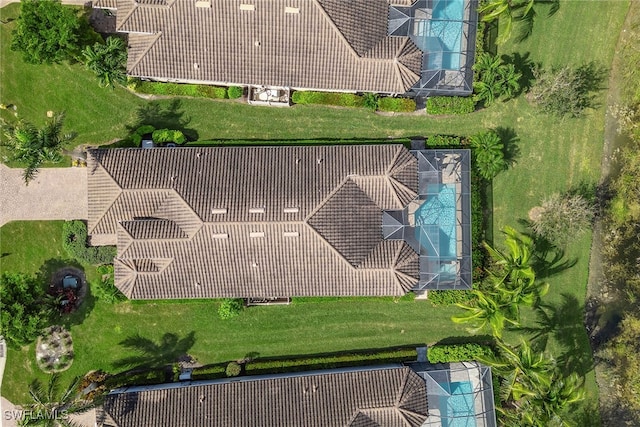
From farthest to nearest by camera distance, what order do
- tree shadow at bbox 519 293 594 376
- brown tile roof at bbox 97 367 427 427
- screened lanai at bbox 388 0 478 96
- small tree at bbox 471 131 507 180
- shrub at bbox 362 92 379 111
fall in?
tree shadow at bbox 519 293 594 376, shrub at bbox 362 92 379 111, screened lanai at bbox 388 0 478 96, small tree at bbox 471 131 507 180, brown tile roof at bbox 97 367 427 427

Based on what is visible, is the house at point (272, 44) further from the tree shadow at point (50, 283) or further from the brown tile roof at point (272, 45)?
the tree shadow at point (50, 283)

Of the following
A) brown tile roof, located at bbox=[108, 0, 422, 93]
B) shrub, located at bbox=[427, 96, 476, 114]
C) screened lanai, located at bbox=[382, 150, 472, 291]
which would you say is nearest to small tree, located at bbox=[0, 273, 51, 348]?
brown tile roof, located at bbox=[108, 0, 422, 93]

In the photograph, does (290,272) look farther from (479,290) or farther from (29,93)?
(29,93)

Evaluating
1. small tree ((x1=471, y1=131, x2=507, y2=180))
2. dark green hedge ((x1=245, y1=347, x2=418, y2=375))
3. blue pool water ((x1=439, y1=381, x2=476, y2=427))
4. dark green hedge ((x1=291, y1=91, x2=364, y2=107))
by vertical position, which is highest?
dark green hedge ((x1=291, y1=91, x2=364, y2=107))

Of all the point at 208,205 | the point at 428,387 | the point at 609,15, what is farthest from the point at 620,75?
the point at 208,205

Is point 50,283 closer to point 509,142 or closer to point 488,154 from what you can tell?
point 488,154

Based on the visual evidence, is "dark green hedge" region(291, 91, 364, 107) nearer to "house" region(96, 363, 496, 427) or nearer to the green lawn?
the green lawn

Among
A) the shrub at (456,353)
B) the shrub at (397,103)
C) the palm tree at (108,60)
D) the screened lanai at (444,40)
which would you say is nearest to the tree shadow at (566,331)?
the shrub at (456,353)
